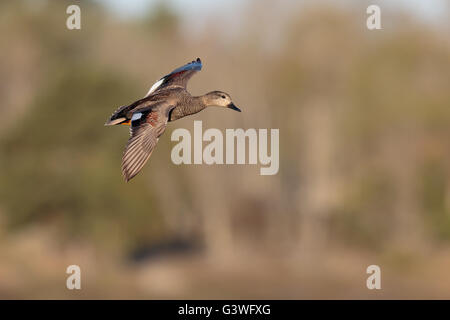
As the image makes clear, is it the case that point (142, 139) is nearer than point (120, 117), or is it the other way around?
point (142, 139)

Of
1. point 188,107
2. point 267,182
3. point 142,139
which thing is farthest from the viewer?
point 267,182

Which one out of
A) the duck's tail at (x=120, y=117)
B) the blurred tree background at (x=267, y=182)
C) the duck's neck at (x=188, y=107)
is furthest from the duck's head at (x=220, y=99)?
the blurred tree background at (x=267, y=182)

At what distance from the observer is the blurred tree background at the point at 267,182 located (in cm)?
3394

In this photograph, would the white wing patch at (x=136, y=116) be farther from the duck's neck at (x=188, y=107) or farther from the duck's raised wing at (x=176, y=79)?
the duck's raised wing at (x=176, y=79)

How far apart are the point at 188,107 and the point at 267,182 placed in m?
32.2

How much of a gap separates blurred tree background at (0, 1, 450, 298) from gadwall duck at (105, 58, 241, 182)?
25646 mm

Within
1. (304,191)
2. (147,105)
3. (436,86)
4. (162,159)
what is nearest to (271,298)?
(304,191)

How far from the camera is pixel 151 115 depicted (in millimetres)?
5621

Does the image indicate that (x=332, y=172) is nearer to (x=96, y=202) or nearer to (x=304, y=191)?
(x=304, y=191)

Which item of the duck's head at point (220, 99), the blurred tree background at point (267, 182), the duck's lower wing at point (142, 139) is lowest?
the duck's lower wing at point (142, 139)

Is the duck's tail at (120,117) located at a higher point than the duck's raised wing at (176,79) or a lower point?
lower

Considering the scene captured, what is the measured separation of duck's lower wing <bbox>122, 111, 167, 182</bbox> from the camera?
5.10 metres

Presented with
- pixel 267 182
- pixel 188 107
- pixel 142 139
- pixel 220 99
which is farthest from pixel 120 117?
pixel 267 182

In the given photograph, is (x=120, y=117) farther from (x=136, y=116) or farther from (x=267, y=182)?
(x=267, y=182)
